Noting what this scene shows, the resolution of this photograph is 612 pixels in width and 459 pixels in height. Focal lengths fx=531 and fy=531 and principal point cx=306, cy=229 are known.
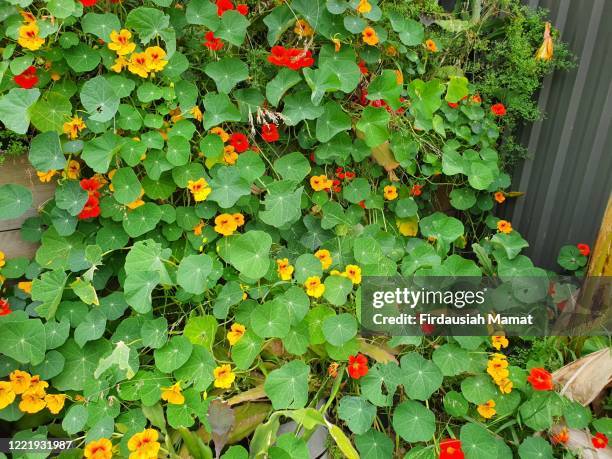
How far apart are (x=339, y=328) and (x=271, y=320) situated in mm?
A: 234

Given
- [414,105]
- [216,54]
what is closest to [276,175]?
[216,54]

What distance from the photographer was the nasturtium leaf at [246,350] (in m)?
1.80

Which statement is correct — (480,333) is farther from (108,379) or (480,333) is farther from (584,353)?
(108,379)

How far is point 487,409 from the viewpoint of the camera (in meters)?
1.79

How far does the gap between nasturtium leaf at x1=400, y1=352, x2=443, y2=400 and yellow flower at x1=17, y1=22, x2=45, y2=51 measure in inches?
63.0

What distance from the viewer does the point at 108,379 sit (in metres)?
1.75

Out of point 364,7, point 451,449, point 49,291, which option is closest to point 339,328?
point 451,449

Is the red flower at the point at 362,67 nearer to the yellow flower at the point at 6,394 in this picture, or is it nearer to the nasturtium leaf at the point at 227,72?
the nasturtium leaf at the point at 227,72

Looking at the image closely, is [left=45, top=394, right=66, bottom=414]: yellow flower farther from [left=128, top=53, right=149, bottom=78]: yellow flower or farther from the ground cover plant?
[left=128, top=53, right=149, bottom=78]: yellow flower

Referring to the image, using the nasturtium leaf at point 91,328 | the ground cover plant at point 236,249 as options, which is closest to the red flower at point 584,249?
the ground cover plant at point 236,249

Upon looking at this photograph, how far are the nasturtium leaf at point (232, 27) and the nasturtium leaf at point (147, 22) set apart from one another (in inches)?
7.6

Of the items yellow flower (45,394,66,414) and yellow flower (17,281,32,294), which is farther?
yellow flower (17,281,32,294)

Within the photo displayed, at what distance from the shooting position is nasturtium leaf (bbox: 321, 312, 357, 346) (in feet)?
5.89

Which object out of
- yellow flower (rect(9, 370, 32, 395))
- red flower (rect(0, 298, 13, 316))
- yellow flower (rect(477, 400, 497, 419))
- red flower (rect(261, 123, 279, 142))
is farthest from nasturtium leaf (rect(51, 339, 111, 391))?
yellow flower (rect(477, 400, 497, 419))
